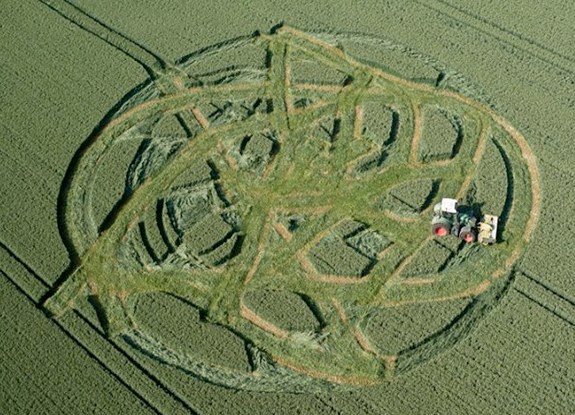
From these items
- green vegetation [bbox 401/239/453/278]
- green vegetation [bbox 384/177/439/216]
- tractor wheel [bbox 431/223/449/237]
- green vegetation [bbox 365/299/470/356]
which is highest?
green vegetation [bbox 384/177/439/216]

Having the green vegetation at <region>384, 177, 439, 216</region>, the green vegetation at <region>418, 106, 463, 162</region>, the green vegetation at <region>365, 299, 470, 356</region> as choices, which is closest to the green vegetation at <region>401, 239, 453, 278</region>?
the green vegetation at <region>365, 299, 470, 356</region>

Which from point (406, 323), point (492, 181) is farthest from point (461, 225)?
point (406, 323)

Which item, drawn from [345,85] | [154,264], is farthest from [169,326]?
[345,85]

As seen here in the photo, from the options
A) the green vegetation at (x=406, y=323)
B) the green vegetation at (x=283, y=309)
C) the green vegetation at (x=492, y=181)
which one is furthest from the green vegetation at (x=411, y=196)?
the green vegetation at (x=283, y=309)

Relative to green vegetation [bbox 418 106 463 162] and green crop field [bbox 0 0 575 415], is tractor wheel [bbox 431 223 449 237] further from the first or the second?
green vegetation [bbox 418 106 463 162]

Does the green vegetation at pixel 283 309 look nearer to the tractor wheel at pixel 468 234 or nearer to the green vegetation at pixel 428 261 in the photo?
the green vegetation at pixel 428 261

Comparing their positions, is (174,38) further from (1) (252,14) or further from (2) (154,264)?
(2) (154,264)

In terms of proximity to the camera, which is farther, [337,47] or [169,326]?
[337,47]
